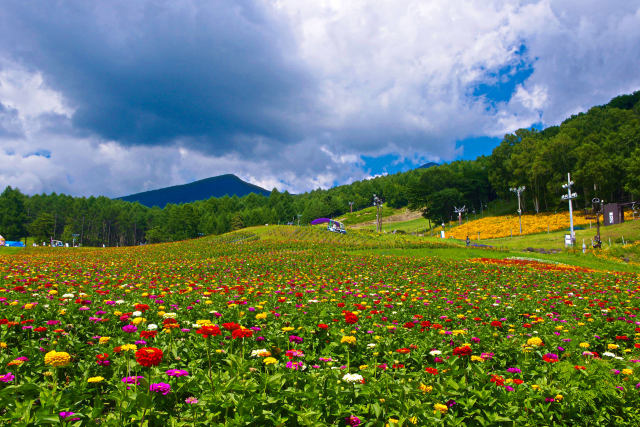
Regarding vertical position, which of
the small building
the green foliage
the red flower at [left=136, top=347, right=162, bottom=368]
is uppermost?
the green foliage

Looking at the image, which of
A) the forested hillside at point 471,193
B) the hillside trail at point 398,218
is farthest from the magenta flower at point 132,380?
the hillside trail at point 398,218

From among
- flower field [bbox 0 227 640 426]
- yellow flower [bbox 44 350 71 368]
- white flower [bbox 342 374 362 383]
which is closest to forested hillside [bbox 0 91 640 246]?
flower field [bbox 0 227 640 426]

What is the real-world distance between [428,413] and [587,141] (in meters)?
92.5

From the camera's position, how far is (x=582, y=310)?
21.8 ft

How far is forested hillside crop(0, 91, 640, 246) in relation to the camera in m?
63.8

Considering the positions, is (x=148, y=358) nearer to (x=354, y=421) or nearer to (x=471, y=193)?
(x=354, y=421)

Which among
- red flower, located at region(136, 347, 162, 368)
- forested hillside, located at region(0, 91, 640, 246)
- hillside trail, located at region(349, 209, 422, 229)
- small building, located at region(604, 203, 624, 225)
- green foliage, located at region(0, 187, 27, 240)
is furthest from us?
hillside trail, located at region(349, 209, 422, 229)

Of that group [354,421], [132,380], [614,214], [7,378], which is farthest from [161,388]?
[614,214]

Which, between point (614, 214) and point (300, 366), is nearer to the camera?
point (300, 366)

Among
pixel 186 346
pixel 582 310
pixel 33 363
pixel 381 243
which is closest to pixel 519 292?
pixel 582 310

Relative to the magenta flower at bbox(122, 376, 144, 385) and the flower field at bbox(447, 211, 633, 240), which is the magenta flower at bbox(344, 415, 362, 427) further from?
the flower field at bbox(447, 211, 633, 240)

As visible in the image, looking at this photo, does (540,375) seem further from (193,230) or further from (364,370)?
(193,230)

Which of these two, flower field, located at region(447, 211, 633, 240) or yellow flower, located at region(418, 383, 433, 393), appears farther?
flower field, located at region(447, 211, 633, 240)

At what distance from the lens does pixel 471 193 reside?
317 feet
